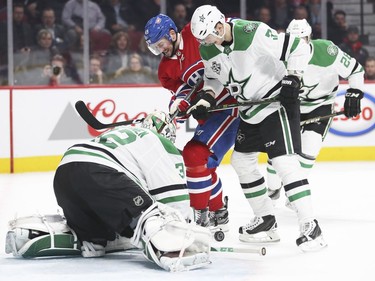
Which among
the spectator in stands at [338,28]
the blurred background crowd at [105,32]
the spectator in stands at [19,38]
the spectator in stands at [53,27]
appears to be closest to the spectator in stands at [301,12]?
the blurred background crowd at [105,32]

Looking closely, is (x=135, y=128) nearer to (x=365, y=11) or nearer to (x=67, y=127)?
(x=67, y=127)

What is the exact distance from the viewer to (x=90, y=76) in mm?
8609

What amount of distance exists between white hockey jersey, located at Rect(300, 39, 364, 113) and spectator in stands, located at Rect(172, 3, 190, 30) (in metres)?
3.66

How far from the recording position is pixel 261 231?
15.3 ft

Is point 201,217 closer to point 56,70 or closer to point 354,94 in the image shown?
point 354,94

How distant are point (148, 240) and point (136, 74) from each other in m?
4.93

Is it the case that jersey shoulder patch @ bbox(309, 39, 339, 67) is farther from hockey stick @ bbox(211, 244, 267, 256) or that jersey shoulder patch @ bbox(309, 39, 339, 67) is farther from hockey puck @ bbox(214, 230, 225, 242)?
hockey stick @ bbox(211, 244, 267, 256)

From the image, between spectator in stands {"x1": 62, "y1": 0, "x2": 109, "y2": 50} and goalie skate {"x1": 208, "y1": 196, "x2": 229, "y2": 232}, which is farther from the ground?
spectator in stands {"x1": 62, "y1": 0, "x2": 109, "y2": 50}

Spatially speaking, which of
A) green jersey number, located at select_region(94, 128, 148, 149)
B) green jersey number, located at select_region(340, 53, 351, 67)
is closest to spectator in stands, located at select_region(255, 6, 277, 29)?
green jersey number, located at select_region(340, 53, 351, 67)

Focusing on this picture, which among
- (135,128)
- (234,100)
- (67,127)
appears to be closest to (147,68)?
(67,127)

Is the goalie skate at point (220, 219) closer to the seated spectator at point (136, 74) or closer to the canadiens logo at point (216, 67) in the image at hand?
the canadiens logo at point (216, 67)

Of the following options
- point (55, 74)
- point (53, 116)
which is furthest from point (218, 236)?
point (55, 74)

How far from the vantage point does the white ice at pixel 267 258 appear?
387 centimetres

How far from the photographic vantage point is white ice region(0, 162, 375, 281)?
387 centimetres
